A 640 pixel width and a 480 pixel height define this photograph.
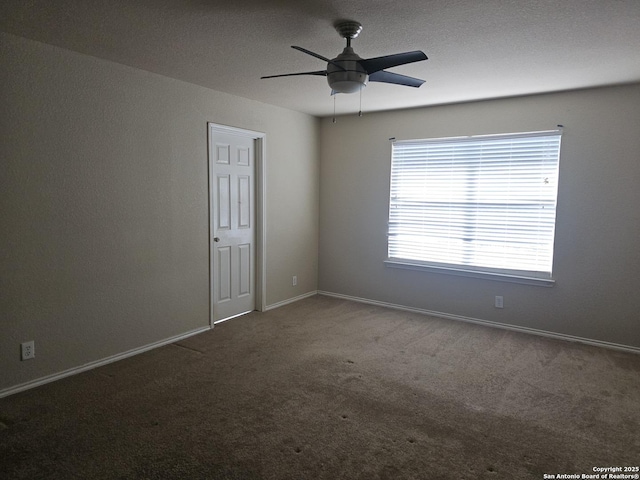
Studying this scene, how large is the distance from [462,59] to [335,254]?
3180 millimetres

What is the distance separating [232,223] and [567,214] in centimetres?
349

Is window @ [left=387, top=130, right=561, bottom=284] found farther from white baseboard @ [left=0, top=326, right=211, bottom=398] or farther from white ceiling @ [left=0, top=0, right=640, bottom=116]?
white baseboard @ [left=0, top=326, right=211, bottom=398]

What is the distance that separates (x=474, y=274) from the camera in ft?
15.5

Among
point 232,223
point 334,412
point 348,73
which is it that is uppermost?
point 348,73

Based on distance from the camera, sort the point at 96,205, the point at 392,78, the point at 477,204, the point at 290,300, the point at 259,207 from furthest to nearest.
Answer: the point at 290,300 → the point at 259,207 → the point at 477,204 → the point at 96,205 → the point at 392,78

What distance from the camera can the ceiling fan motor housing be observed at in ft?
Result: 8.11

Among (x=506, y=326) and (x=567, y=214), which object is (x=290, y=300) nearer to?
(x=506, y=326)

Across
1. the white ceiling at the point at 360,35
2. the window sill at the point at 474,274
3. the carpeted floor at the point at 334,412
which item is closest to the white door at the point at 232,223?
the carpeted floor at the point at 334,412

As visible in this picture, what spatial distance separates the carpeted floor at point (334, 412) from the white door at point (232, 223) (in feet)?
2.20

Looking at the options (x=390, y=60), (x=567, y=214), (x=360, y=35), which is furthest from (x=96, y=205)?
(x=567, y=214)

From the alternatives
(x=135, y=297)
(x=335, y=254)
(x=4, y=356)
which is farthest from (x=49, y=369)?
(x=335, y=254)

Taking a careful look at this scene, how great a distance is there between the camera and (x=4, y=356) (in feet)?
9.53

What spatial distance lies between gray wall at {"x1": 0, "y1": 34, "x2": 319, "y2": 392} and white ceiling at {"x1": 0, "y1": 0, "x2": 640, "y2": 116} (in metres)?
0.25

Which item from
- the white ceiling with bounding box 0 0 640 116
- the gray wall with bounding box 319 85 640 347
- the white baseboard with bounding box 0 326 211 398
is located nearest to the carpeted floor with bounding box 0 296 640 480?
the white baseboard with bounding box 0 326 211 398
